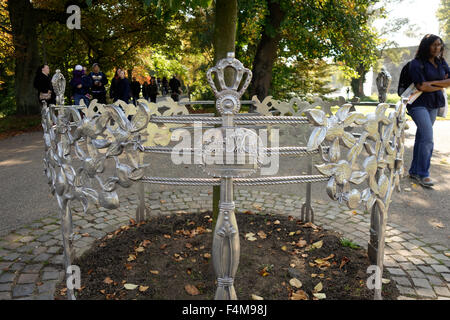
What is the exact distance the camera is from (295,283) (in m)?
2.94

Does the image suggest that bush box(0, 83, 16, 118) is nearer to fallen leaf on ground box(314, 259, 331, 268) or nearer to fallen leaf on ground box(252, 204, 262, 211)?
fallen leaf on ground box(252, 204, 262, 211)

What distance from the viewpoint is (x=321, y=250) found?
3523mm

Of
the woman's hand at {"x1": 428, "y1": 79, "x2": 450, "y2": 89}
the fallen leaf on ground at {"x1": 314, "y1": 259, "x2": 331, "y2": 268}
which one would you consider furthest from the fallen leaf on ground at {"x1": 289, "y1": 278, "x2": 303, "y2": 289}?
the woman's hand at {"x1": 428, "y1": 79, "x2": 450, "y2": 89}

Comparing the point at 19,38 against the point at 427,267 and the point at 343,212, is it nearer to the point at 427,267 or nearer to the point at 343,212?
the point at 343,212

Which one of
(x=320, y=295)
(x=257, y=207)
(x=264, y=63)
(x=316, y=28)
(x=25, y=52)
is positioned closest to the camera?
(x=320, y=295)

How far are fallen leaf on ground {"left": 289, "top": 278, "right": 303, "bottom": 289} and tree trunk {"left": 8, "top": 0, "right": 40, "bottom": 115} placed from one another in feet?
43.8

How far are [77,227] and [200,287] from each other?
79.4 inches

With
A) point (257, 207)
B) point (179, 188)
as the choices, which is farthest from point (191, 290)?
point (179, 188)

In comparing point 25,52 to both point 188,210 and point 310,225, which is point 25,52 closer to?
point 188,210

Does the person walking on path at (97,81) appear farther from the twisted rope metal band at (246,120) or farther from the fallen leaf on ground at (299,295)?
the fallen leaf on ground at (299,295)

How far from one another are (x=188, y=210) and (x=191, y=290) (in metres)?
1.97

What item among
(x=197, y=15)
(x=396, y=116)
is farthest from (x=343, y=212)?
(x=197, y=15)

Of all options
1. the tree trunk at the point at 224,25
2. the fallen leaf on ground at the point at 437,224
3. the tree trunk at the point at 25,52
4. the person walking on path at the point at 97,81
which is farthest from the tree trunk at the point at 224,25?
the tree trunk at the point at 25,52

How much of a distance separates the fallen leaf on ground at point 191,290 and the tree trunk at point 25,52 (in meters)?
12.9
